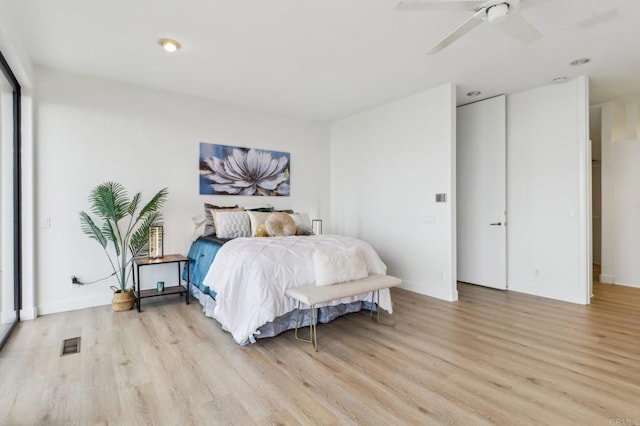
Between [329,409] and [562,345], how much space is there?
2.11m

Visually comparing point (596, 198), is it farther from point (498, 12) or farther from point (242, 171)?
point (242, 171)

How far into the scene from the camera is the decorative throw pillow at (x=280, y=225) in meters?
4.03

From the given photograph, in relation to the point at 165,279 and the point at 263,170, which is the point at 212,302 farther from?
the point at 263,170

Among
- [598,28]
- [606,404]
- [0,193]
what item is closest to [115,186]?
[0,193]

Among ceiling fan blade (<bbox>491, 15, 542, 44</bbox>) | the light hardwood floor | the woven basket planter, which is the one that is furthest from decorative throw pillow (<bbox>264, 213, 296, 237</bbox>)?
ceiling fan blade (<bbox>491, 15, 542, 44</bbox>)

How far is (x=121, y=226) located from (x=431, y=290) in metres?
3.94

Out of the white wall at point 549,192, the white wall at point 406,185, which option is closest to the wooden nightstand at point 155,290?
the white wall at point 406,185

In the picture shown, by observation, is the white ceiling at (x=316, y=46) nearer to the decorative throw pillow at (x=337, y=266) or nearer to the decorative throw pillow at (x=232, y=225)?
the decorative throw pillow at (x=232, y=225)

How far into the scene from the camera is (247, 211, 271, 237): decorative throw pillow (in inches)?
163

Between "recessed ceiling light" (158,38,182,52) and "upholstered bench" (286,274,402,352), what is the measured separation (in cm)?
244

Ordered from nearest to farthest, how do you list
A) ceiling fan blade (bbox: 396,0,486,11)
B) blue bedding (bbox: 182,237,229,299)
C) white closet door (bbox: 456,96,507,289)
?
1. ceiling fan blade (bbox: 396,0,486,11)
2. blue bedding (bbox: 182,237,229,299)
3. white closet door (bbox: 456,96,507,289)

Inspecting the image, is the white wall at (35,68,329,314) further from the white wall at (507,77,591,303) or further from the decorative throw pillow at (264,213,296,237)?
the white wall at (507,77,591,303)

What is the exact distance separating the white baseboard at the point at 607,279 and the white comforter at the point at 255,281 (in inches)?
172

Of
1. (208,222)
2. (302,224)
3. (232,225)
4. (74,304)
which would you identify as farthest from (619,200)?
(74,304)
